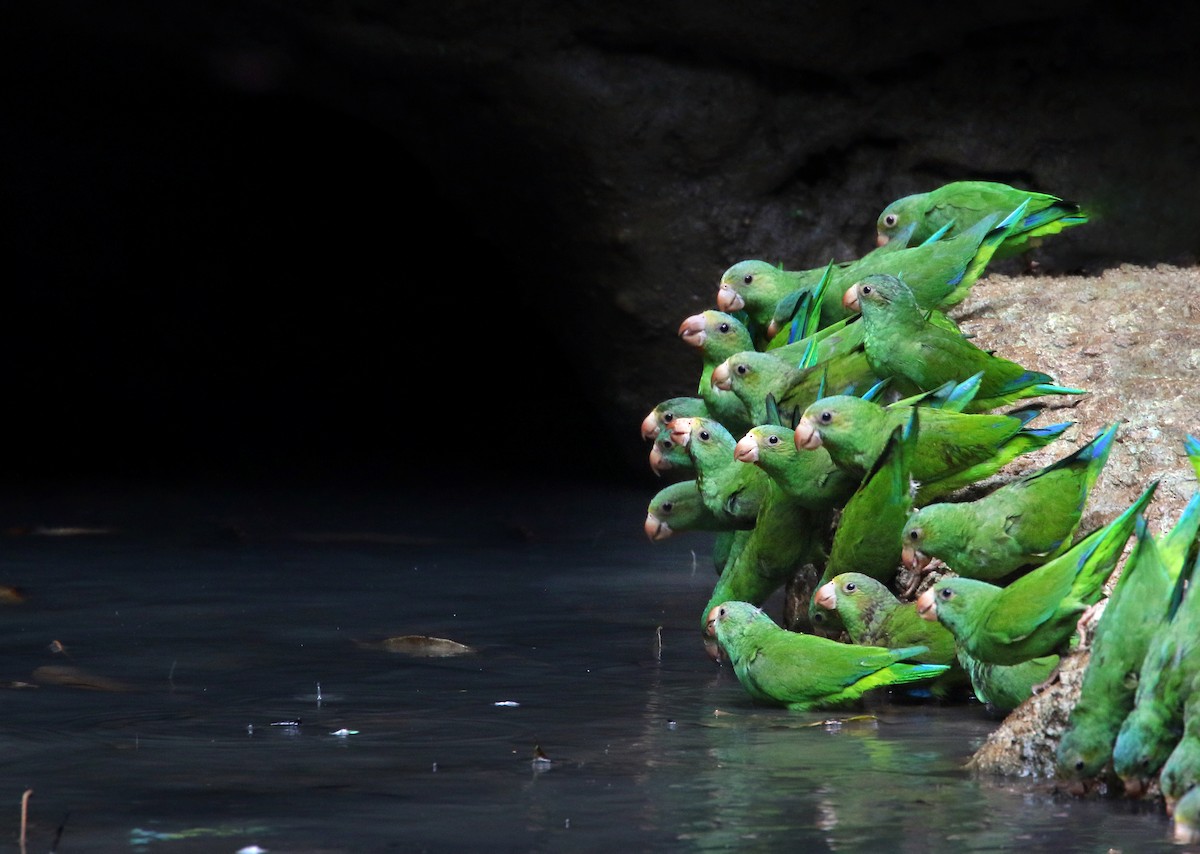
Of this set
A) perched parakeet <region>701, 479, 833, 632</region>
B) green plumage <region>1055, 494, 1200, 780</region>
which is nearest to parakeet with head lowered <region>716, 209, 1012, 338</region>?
perched parakeet <region>701, 479, 833, 632</region>

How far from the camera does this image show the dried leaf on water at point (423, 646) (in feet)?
18.5

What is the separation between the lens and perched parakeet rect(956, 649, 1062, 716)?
4.35 meters

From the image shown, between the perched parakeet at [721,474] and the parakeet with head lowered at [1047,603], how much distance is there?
4.55 feet

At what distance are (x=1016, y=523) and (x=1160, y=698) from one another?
128 cm

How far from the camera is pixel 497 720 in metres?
4.62

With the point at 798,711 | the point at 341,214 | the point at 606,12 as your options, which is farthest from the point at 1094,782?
the point at 341,214

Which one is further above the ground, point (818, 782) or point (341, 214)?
point (341, 214)

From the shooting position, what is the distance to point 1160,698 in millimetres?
3473

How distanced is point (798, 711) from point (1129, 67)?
5394mm

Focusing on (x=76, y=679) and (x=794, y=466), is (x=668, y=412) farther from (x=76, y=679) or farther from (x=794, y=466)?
(x=76, y=679)

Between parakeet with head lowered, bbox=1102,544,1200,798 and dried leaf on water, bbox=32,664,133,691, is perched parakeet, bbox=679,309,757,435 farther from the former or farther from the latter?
parakeet with head lowered, bbox=1102,544,1200,798

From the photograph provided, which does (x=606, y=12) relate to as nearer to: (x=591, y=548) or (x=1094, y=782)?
(x=591, y=548)

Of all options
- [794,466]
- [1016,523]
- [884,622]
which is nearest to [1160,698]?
[1016,523]

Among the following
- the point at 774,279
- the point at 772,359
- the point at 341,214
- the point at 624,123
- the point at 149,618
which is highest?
the point at 341,214
